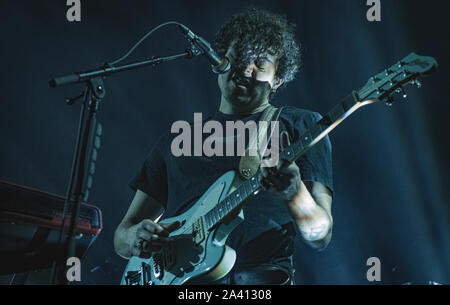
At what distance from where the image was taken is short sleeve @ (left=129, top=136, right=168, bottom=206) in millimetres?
2395

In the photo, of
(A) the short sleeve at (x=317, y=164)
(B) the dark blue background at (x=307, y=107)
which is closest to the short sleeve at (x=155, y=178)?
(A) the short sleeve at (x=317, y=164)

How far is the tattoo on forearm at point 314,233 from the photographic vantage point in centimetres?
170

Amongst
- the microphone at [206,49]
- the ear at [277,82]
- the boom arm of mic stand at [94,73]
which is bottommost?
the boom arm of mic stand at [94,73]

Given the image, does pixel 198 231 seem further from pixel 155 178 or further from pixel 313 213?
pixel 155 178

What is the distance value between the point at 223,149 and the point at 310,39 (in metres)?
2.01

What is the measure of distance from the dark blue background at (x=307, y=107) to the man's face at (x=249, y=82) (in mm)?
1368

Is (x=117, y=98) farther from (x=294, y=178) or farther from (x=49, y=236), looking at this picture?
(x=294, y=178)

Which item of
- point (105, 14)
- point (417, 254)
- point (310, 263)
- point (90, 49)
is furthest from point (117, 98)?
point (417, 254)

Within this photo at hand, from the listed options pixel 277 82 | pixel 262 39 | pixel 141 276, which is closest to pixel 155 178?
pixel 141 276

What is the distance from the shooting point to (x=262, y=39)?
8.48ft

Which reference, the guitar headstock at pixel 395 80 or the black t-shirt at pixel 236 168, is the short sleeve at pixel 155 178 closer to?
the black t-shirt at pixel 236 168

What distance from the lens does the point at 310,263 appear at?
167 inches

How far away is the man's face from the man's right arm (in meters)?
0.80

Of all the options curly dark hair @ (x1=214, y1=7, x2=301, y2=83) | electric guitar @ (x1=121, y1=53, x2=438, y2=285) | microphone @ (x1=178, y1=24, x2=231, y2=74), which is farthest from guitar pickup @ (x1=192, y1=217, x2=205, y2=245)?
curly dark hair @ (x1=214, y1=7, x2=301, y2=83)
